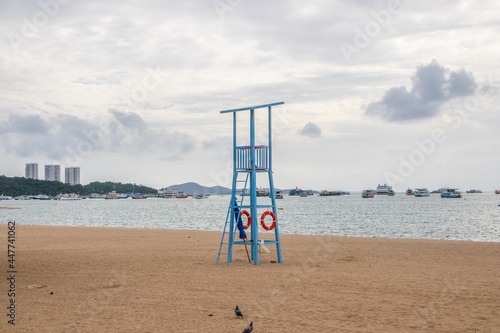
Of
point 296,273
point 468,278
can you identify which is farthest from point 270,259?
point 468,278

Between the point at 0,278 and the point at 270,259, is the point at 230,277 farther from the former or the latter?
the point at 0,278

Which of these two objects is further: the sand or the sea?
the sea

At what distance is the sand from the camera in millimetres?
8391

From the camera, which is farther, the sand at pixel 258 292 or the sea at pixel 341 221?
the sea at pixel 341 221

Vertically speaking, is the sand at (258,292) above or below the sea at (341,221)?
above

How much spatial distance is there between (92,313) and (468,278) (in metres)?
9.16

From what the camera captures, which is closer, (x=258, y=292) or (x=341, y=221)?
(x=258, y=292)

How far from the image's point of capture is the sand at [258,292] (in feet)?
27.5

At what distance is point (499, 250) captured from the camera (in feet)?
65.4

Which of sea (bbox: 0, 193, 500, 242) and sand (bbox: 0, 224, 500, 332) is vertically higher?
sand (bbox: 0, 224, 500, 332)

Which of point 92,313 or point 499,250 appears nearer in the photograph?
point 92,313

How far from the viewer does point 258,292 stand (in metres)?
11.0

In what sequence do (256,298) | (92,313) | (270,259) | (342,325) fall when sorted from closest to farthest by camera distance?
1. (342,325)
2. (92,313)
3. (256,298)
4. (270,259)

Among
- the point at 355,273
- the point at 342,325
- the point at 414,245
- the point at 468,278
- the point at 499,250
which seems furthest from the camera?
the point at 414,245
